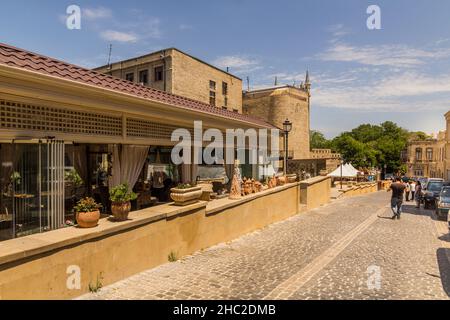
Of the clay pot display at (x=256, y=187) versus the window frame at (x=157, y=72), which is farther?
the window frame at (x=157, y=72)

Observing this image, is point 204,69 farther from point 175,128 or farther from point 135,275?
point 135,275

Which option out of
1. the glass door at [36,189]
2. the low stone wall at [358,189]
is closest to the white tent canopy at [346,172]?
the low stone wall at [358,189]

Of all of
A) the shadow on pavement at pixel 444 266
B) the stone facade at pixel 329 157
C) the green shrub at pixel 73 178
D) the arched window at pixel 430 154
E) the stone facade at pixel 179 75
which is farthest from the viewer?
the arched window at pixel 430 154

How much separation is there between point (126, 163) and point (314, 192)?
466 inches

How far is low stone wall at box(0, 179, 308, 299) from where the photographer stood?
452 cm

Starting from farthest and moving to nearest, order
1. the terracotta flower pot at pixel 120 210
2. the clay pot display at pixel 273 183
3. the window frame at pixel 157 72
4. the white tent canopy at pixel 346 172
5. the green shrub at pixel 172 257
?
the white tent canopy at pixel 346 172 < the window frame at pixel 157 72 < the clay pot display at pixel 273 183 < the green shrub at pixel 172 257 < the terracotta flower pot at pixel 120 210

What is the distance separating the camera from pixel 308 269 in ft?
23.0

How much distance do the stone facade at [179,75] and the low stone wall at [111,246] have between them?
21439mm

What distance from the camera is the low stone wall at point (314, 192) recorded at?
15930 mm

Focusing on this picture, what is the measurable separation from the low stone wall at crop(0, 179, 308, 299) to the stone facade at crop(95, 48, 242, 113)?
21.4 m

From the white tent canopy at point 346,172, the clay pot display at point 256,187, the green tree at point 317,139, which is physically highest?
the green tree at point 317,139

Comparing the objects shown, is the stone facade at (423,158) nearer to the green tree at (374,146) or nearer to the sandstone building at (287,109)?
the green tree at (374,146)

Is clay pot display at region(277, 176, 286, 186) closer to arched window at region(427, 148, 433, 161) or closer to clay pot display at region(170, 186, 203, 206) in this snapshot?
clay pot display at region(170, 186, 203, 206)

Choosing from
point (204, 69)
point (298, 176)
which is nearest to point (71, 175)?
point (298, 176)
